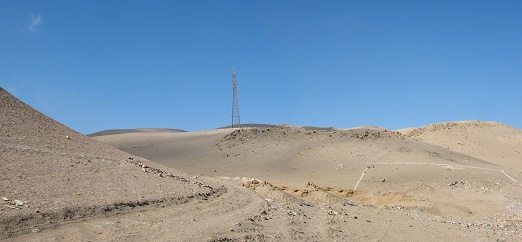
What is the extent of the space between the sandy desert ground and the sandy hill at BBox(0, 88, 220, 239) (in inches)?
1.1

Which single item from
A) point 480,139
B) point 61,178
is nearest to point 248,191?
point 61,178

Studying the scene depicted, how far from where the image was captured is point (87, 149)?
41.0 feet

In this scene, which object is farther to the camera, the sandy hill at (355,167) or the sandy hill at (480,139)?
the sandy hill at (480,139)

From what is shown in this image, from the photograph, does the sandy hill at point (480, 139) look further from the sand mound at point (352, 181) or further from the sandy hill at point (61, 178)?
the sandy hill at point (61, 178)

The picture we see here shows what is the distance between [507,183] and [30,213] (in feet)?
54.2

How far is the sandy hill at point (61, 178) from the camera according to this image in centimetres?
752

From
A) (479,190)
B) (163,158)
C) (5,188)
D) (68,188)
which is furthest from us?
(163,158)

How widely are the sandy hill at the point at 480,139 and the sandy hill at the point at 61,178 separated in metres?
23.1

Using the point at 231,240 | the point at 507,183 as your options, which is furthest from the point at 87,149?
the point at 507,183

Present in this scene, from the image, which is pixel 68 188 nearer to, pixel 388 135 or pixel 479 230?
pixel 479 230

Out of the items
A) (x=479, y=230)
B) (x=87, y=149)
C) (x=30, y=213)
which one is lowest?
(x=479, y=230)

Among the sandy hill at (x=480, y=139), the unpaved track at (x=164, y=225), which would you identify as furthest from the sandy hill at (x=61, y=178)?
the sandy hill at (x=480, y=139)

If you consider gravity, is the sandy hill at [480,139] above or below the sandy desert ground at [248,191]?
above

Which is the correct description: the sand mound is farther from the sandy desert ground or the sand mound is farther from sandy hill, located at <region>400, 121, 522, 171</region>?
sandy hill, located at <region>400, 121, 522, 171</region>
